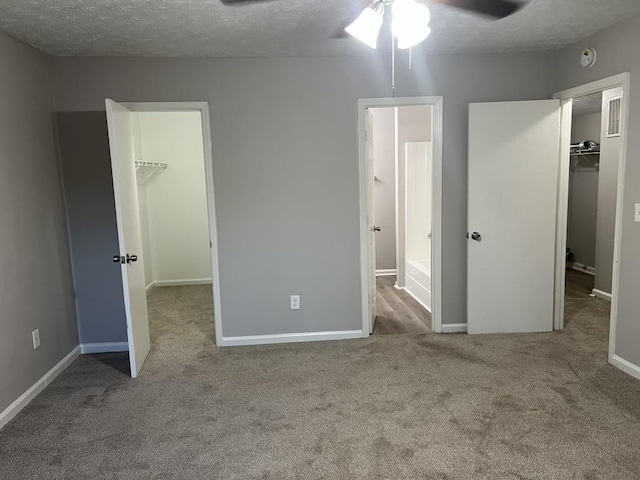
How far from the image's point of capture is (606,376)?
3.02 meters

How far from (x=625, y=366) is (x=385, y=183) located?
3804mm

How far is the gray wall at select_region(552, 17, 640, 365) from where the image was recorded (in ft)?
9.52

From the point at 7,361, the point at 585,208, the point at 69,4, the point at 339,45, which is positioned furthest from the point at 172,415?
the point at 585,208

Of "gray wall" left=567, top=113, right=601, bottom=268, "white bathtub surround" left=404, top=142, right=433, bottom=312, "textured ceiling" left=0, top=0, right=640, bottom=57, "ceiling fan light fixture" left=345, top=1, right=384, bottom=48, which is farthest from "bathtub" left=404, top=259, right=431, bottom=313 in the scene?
"ceiling fan light fixture" left=345, top=1, right=384, bottom=48

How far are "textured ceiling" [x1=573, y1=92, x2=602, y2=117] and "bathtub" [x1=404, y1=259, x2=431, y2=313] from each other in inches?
101

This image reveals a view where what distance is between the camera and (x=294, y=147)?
12.0 feet

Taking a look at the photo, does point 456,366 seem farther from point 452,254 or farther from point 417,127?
point 417,127

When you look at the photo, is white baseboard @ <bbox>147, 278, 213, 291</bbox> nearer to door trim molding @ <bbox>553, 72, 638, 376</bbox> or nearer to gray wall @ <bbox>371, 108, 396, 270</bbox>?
gray wall @ <bbox>371, 108, 396, 270</bbox>

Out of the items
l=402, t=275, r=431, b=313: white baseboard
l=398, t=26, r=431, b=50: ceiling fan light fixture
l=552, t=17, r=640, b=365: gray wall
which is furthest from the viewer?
l=402, t=275, r=431, b=313: white baseboard

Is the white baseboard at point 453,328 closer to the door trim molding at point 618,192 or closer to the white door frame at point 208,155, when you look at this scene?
the door trim molding at point 618,192

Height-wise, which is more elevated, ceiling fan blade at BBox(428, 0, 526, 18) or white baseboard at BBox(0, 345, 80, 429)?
ceiling fan blade at BBox(428, 0, 526, 18)

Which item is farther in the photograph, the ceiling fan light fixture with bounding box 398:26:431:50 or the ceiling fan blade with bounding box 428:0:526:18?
the ceiling fan blade with bounding box 428:0:526:18

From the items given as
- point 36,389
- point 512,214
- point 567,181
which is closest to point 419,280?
point 512,214

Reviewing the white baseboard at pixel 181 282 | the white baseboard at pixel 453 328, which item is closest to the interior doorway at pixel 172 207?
the white baseboard at pixel 181 282
